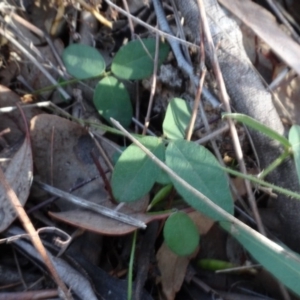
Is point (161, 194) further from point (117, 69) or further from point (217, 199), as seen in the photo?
point (117, 69)

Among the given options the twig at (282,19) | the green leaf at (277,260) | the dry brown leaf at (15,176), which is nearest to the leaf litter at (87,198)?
the dry brown leaf at (15,176)

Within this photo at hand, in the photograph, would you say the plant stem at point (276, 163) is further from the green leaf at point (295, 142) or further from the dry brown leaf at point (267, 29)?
the dry brown leaf at point (267, 29)

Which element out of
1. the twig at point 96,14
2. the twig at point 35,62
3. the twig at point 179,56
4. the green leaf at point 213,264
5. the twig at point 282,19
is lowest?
the twig at point 35,62

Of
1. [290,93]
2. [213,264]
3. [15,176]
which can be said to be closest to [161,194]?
[213,264]

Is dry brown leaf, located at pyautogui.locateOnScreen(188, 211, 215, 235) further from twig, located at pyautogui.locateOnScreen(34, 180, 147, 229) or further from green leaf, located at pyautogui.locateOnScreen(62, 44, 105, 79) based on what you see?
green leaf, located at pyautogui.locateOnScreen(62, 44, 105, 79)

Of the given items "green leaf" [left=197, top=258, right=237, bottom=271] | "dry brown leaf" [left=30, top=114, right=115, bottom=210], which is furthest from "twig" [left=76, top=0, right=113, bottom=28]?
"green leaf" [left=197, top=258, right=237, bottom=271]

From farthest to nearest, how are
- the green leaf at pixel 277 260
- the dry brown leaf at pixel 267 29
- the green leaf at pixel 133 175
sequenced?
the dry brown leaf at pixel 267 29
the green leaf at pixel 133 175
the green leaf at pixel 277 260

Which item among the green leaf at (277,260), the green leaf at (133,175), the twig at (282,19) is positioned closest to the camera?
the green leaf at (277,260)
